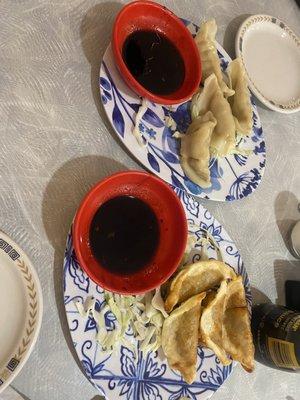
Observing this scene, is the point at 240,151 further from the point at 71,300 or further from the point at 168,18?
the point at 71,300

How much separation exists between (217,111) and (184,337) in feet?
1.93

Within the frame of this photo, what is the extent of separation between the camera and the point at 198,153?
1.15m

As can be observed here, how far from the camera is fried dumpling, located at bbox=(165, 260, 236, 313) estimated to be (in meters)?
1.03

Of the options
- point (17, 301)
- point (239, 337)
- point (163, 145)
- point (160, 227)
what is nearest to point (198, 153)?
point (163, 145)

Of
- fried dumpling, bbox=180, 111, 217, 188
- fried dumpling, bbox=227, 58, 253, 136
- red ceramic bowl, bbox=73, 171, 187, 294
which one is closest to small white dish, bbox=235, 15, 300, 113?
fried dumpling, bbox=227, 58, 253, 136

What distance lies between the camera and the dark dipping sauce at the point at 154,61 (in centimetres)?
113

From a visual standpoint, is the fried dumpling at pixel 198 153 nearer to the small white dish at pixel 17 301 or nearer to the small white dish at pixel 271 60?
the small white dish at pixel 271 60

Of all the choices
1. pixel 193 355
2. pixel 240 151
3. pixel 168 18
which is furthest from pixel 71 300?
pixel 168 18

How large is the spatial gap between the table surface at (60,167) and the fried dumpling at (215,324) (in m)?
0.13

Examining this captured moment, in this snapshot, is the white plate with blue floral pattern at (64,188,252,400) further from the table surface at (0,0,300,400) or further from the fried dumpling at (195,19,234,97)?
the fried dumpling at (195,19,234,97)

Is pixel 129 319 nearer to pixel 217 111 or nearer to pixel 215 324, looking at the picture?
pixel 215 324

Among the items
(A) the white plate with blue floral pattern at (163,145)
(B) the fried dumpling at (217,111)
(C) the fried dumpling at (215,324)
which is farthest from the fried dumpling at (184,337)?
(B) the fried dumpling at (217,111)

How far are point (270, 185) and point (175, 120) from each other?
40 centimetres

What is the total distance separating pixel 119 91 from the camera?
112 centimetres
